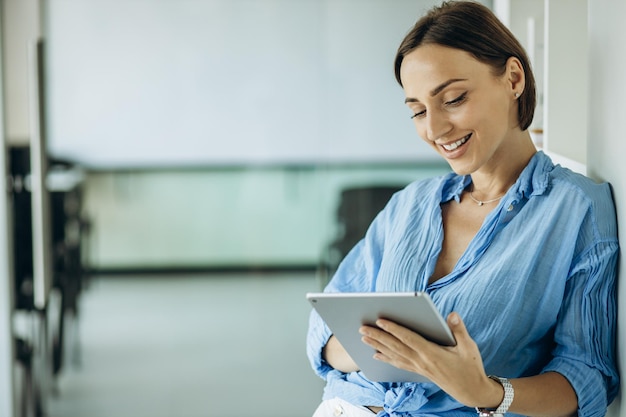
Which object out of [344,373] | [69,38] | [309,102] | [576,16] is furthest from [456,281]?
[69,38]

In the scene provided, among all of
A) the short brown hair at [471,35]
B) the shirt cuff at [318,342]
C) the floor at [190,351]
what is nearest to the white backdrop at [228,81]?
the floor at [190,351]

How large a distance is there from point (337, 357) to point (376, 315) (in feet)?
1.40

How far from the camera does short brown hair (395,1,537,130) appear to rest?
60.4 inches

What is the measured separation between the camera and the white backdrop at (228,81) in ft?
11.4

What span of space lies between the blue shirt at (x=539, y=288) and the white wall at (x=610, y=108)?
27mm

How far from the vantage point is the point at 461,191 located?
1.74 m

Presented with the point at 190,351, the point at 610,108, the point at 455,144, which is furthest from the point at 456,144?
the point at 190,351

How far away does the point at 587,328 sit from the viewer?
1.46 m

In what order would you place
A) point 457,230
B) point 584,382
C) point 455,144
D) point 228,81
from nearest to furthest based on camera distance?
point 584,382, point 455,144, point 457,230, point 228,81

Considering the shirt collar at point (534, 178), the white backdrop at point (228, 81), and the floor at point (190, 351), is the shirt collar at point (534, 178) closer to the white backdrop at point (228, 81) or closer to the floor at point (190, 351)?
the white backdrop at point (228, 81)

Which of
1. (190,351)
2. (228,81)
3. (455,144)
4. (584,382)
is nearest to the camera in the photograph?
(584,382)

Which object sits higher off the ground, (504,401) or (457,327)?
(457,327)

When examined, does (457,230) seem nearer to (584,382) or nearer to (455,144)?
(455,144)

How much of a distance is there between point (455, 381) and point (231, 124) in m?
2.36
